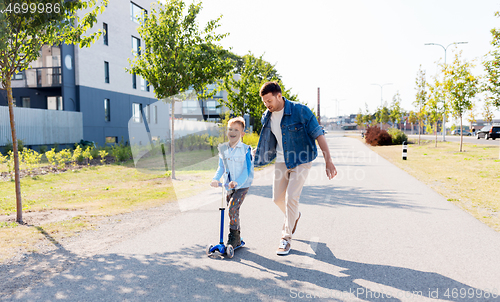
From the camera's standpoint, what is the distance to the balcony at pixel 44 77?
2175 centimetres

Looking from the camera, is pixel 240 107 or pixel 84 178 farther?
pixel 240 107

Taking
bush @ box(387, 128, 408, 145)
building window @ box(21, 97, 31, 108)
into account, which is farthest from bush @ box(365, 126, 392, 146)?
building window @ box(21, 97, 31, 108)

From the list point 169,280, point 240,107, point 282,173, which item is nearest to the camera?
point 169,280

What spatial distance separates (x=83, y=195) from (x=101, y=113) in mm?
17908

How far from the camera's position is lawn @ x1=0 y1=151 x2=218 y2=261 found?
5.09 m

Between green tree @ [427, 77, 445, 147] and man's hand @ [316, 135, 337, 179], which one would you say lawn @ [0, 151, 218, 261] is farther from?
green tree @ [427, 77, 445, 147]

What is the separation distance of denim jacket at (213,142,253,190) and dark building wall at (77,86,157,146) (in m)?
21.3

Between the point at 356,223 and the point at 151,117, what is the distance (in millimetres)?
10354

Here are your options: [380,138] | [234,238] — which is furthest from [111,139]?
[234,238]

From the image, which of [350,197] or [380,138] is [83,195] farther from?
[380,138]

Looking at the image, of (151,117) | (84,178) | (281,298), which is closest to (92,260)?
(281,298)

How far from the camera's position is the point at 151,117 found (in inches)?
546

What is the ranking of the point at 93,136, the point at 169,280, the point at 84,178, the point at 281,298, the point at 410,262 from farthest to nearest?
1. the point at 93,136
2. the point at 84,178
3. the point at 410,262
4. the point at 169,280
5. the point at 281,298

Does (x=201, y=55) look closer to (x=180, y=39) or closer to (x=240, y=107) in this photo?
(x=180, y=39)
